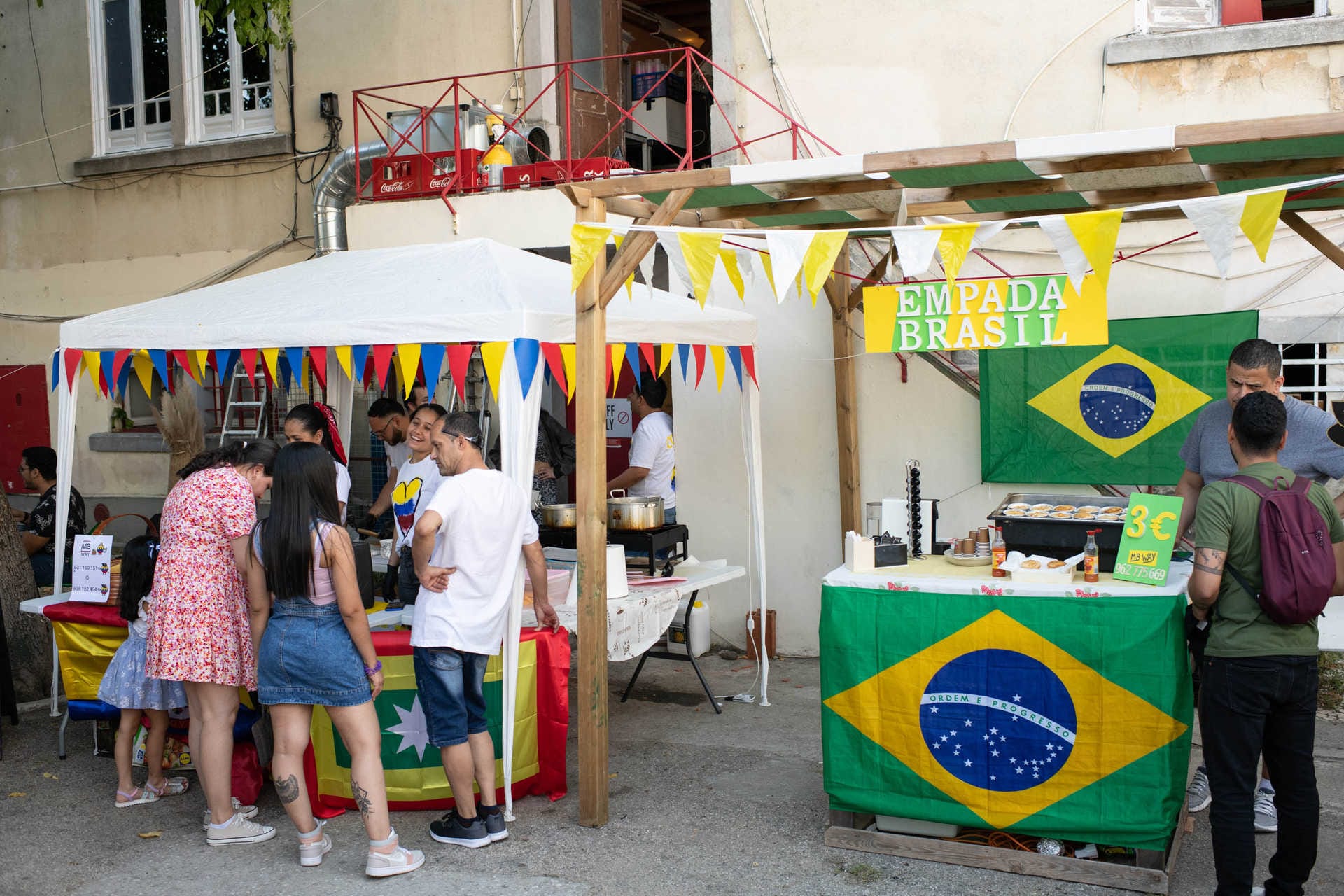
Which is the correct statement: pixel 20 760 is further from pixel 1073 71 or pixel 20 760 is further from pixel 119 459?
pixel 1073 71

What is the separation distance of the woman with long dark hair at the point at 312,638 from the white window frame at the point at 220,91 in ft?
24.3

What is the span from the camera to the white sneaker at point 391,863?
4.44 meters

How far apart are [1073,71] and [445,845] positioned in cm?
560

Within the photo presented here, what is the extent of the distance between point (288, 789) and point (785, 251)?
9.11 feet

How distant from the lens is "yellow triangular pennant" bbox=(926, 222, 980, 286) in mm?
4250

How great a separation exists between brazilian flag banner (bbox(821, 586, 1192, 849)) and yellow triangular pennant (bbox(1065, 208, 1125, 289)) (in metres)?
1.21

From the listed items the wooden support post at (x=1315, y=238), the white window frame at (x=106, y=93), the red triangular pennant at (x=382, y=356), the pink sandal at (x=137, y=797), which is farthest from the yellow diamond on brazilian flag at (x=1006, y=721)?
the white window frame at (x=106, y=93)

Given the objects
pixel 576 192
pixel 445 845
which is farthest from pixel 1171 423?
pixel 445 845

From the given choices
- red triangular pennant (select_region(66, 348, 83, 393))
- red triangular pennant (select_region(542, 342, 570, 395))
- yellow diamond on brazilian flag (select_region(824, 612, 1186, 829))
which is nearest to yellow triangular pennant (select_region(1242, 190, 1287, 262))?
yellow diamond on brazilian flag (select_region(824, 612, 1186, 829))

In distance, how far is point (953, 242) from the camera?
4281 millimetres

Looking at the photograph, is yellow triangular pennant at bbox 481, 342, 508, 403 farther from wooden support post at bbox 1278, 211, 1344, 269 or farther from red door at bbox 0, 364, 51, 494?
red door at bbox 0, 364, 51, 494

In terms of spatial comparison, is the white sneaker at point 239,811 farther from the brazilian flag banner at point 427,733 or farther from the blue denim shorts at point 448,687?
the blue denim shorts at point 448,687

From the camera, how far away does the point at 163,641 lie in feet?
15.2

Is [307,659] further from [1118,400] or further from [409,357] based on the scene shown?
[1118,400]
